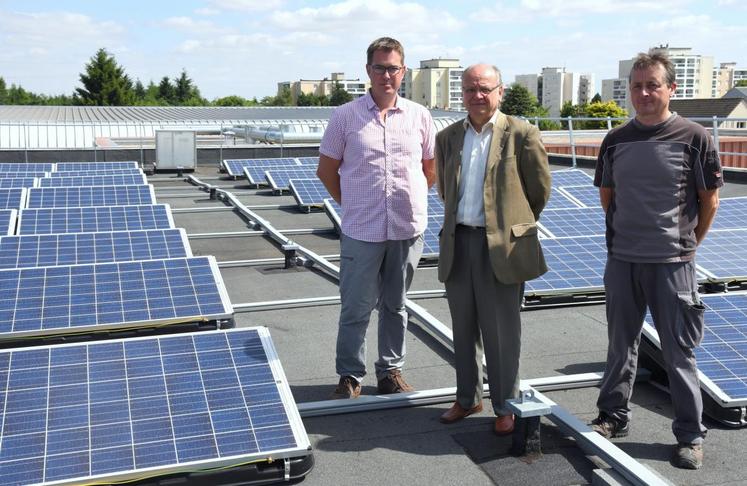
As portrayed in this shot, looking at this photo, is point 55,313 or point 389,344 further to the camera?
point 55,313

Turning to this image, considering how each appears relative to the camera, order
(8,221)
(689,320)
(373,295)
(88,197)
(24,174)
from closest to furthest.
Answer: (689,320), (373,295), (8,221), (88,197), (24,174)

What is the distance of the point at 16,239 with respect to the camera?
788 cm

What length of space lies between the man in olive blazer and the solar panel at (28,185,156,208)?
28.3 ft

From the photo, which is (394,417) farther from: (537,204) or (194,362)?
(537,204)

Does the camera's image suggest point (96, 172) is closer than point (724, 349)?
No

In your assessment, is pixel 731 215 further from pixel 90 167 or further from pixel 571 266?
pixel 90 167

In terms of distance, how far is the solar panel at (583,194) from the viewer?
41.7 ft

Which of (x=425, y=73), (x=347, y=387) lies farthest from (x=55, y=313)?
(x=425, y=73)

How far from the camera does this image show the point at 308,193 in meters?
15.3

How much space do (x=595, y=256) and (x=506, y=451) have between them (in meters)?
4.31

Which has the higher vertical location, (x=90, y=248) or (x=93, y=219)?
(x=93, y=219)

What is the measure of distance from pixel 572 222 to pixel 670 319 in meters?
6.13

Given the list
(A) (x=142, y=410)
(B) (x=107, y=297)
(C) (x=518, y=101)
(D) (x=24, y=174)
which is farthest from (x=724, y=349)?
(C) (x=518, y=101)

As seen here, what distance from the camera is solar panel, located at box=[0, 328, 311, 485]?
12.2ft
